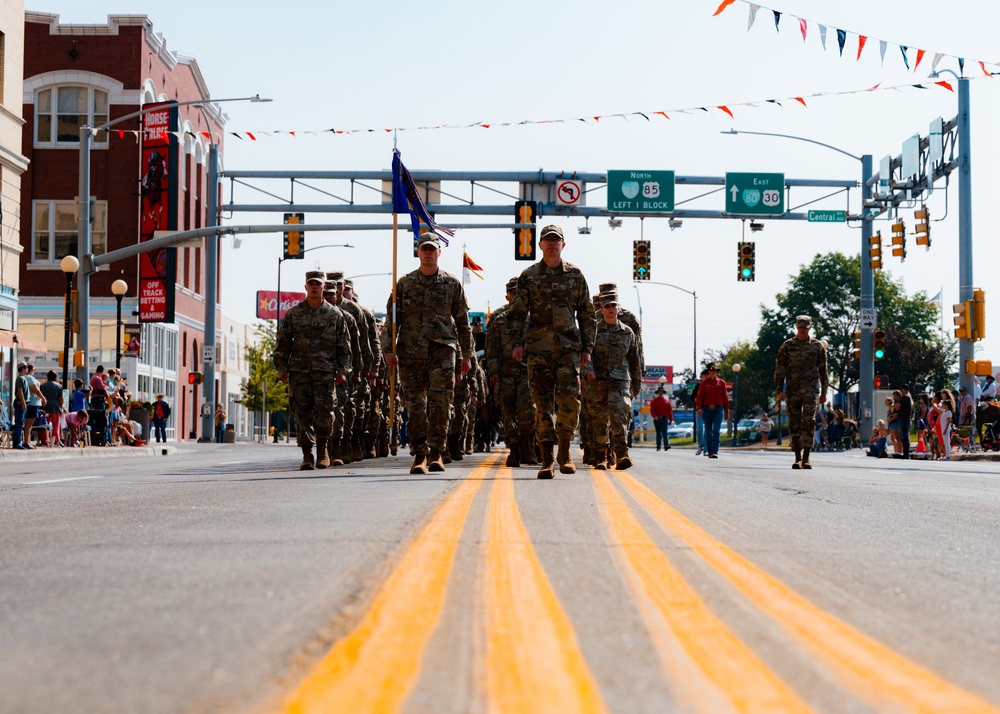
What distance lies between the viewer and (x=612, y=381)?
14.2 metres

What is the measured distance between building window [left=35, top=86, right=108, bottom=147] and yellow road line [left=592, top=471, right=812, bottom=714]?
47.0m

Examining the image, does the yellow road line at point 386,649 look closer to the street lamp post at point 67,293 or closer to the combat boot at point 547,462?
the combat boot at point 547,462

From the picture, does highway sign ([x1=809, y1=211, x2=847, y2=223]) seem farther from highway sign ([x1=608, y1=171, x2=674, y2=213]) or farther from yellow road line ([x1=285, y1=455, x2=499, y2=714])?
yellow road line ([x1=285, y1=455, x2=499, y2=714])

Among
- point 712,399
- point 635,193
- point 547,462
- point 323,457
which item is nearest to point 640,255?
point 635,193

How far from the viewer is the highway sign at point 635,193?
3875cm

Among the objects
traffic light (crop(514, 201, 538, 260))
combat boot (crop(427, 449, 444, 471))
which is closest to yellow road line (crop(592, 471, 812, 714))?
combat boot (crop(427, 449, 444, 471))

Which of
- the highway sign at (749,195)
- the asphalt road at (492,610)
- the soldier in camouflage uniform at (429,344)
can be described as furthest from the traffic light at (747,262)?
the asphalt road at (492,610)

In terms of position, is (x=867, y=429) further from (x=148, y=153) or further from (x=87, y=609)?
(x=87, y=609)

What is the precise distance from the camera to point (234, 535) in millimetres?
5691

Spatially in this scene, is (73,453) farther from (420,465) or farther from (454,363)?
(420,465)

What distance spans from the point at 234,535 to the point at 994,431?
84.2 ft

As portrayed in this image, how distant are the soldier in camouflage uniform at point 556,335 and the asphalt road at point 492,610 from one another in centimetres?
405

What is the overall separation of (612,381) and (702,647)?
11.1 metres

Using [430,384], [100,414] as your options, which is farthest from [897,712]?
[100,414]
